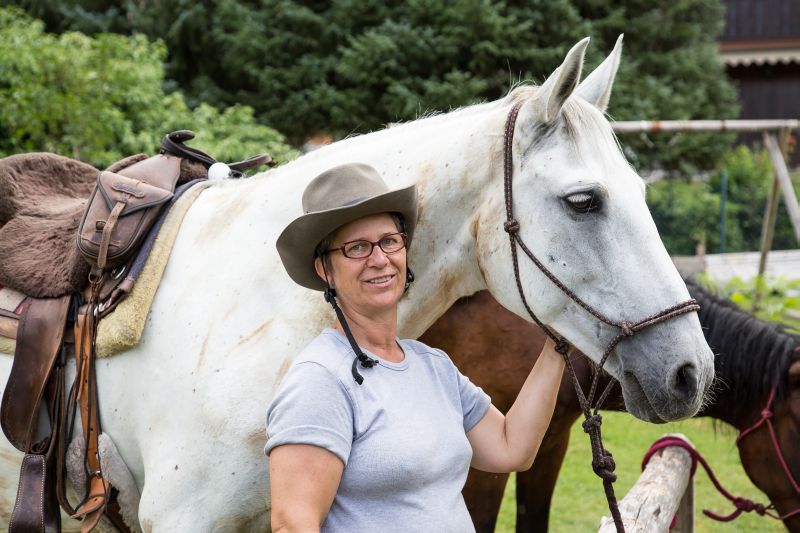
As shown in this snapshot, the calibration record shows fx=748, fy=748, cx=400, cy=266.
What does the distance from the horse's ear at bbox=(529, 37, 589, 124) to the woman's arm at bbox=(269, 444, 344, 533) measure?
0.97 metres

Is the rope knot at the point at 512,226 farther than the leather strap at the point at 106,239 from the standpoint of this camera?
No

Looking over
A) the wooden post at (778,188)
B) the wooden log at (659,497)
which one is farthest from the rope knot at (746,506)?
the wooden post at (778,188)

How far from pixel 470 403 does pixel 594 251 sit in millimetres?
461

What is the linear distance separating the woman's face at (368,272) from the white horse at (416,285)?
40cm

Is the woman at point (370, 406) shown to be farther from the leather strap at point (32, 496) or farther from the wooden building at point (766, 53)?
the wooden building at point (766, 53)

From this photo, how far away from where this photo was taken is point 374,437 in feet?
4.76

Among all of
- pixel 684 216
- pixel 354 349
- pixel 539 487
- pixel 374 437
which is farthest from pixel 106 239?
pixel 684 216

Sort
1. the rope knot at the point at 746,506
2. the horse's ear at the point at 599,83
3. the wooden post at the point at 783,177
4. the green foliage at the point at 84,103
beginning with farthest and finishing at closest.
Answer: the wooden post at the point at 783,177
the green foliage at the point at 84,103
the rope knot at the point at 746,506
the horse's ear at the point at 599,83

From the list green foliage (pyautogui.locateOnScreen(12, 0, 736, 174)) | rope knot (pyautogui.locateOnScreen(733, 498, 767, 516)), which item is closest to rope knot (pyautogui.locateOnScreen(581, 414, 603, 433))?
rope knot (pyautogui.locateOnScreen(733, 498, 767, 516))

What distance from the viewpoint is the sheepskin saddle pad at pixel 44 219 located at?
224 centimetres

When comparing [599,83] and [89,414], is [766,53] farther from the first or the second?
[89,414]

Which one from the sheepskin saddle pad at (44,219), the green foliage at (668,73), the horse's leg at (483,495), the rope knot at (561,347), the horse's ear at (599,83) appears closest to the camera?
the rope knot at (561,347)

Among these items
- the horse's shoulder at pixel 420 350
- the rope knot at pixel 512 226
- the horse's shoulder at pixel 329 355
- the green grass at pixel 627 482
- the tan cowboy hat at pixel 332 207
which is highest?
the tan cowboy hat at pixel 332 207

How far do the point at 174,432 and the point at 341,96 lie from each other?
9710 mm
